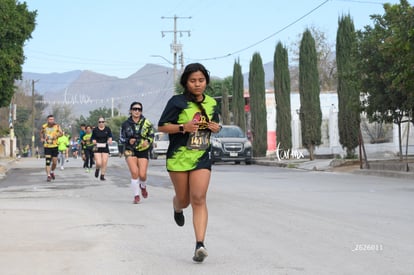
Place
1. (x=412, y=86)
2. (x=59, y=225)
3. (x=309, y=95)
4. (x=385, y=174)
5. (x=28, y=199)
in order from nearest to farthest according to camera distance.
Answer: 1. (x=59, y=225)
2. (x=28, y=199)
3. (x=412, y=86)
4. (x=385, y=174)
5. (x=309, y=95)

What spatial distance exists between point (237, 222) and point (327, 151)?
32365 millimetres

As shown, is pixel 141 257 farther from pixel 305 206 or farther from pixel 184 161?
pixel 305 206

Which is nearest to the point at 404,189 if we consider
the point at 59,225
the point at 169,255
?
the point at 59,225

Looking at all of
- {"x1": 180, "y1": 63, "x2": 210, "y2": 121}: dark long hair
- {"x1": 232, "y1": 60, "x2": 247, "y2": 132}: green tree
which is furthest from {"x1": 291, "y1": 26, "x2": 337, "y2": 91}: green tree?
{"x1": 180, "y1": 63, "x2": 210, "y2": 121}: dark long hair

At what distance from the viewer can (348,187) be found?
17.9m

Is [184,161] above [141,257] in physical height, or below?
above

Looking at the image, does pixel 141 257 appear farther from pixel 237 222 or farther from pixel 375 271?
pixel 237 222

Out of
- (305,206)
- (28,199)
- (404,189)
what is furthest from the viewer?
(404,189)

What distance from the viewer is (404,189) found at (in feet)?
55.5

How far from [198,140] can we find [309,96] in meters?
29.3

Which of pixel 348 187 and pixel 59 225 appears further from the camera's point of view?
pixel 348 187

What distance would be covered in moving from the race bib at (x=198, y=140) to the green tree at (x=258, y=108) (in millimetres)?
38772

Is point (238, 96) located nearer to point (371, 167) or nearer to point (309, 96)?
point (309, 96)

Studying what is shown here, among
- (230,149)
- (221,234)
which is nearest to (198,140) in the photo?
(221,234)
